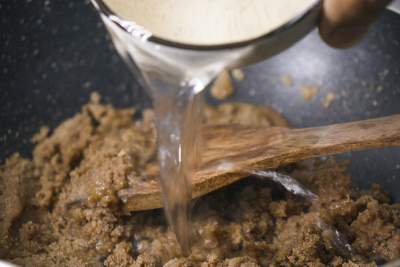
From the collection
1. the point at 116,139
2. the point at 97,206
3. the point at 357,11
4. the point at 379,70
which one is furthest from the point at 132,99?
the point at 357,11

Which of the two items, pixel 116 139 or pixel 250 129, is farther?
pixel 116 139

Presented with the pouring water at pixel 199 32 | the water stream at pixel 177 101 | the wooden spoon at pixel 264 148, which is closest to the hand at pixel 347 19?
the pouring water at pixel 199 32

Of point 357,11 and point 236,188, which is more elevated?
point 357,11

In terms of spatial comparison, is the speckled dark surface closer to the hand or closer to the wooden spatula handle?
the wooden spatula handle

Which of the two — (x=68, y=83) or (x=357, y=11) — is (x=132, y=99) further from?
(x=357, y=11)

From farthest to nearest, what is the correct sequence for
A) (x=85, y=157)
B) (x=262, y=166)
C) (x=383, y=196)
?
(x=85, y=157) < (x=383, y=196) < (x=262, y=166)

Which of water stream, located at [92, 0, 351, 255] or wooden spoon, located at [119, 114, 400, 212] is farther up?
water stream, located at [92, 0, 351, 255]

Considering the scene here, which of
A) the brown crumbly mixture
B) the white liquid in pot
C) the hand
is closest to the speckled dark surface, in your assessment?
the brown crumbly mixture
